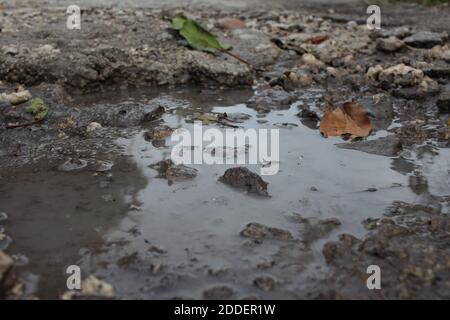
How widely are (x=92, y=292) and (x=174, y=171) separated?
89cm

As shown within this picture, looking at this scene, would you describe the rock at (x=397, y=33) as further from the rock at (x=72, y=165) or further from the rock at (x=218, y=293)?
the rock at (x=218, y=293)

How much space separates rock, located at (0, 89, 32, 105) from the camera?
3.14m

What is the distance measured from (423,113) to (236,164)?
1411mm

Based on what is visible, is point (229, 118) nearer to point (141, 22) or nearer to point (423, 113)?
point (423, 113)

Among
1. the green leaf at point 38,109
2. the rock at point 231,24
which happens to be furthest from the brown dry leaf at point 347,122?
the rock at point 231,24

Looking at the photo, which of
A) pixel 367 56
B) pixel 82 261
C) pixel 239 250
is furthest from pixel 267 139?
pixel 367 56

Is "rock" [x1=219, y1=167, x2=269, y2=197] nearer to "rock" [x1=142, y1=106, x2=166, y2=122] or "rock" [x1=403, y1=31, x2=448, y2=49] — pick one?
"rock" [x1=142, y1=106, x2=166, y2=122]

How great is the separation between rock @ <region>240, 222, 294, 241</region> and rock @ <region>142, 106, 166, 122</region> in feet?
4.31

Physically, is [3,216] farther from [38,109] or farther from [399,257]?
[399,257]

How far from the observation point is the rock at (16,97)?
10.3 ft

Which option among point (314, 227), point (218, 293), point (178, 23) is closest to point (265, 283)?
point (218, 293)

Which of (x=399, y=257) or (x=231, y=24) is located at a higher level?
(x=231, y=24)

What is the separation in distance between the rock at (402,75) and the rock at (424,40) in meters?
0.74

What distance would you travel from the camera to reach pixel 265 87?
12.3ft
